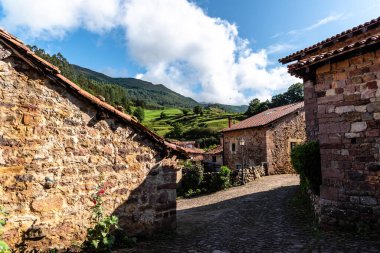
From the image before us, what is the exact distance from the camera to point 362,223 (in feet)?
21.2

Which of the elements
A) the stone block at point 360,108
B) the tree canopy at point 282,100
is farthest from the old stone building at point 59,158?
the tree canopy at point 282,100

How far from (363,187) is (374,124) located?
1.52 m

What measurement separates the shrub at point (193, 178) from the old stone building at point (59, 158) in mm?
12390

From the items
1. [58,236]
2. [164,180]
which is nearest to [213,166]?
[164,180]

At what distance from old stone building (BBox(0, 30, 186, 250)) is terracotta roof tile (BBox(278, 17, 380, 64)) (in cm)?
775

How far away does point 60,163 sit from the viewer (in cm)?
566

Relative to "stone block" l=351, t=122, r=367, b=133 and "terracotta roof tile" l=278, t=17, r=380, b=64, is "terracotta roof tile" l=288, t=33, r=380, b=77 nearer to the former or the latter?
"stone block" l=351, t=122, r=367, b=133

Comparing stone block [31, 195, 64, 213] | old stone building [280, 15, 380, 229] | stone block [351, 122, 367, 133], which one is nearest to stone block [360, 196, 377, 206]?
old stone building [280, 15, 380, 229]

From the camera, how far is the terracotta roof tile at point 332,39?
9.77 meters

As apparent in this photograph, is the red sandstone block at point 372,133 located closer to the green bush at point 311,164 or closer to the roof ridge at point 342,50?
the green bush at point 311,164

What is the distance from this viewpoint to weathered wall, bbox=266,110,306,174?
22000 mm

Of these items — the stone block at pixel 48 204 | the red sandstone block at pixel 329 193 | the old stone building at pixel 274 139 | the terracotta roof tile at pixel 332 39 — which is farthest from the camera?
the old stone building at pixel 274 139

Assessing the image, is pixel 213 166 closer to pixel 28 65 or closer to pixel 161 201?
pixel 161 201

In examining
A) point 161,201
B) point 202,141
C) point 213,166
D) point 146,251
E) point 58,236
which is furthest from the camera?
point 202,141
